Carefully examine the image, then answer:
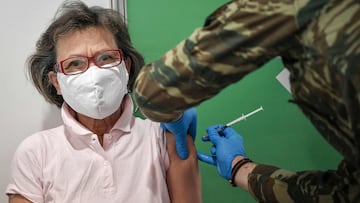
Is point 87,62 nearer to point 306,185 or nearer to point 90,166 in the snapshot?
point 90,166

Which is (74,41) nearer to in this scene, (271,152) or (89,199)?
(89,199)

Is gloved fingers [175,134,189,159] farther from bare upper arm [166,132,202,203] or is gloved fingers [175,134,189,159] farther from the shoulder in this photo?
the shoulder

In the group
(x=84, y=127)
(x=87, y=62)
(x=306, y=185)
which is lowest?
(x=306, y=185)

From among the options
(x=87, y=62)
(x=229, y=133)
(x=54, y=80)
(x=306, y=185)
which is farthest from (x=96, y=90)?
(x=306, y=185)

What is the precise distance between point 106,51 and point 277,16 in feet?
2.75

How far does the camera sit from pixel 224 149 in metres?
1.20

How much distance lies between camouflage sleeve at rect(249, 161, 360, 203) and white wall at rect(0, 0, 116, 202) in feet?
3.01

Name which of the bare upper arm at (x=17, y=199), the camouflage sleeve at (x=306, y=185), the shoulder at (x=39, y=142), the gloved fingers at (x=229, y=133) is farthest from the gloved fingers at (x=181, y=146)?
the bare upper arm at (x=17, y=199)

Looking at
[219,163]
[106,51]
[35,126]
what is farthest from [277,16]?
[35,126]

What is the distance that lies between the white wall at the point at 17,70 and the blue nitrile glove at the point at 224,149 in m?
0.67

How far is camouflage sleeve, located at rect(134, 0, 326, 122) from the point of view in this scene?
564 millimetres

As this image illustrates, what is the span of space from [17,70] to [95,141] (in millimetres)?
448

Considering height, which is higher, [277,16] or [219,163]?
[277,16]

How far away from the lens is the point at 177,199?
51.1 inches
